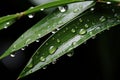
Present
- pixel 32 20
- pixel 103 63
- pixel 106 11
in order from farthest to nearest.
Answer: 1. pixel 32 20
2. pixel 103 63
3. pixel 106 11

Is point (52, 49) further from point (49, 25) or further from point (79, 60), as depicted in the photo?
point (79, 60)

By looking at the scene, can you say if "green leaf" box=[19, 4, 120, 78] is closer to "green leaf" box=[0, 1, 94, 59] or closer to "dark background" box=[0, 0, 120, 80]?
"green leaf" box=[0, 1, 94, 59]

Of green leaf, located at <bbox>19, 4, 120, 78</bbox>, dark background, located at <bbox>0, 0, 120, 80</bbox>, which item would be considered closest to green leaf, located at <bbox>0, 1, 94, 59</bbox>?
green leaf, located at <bbox>19, 4, 120, 78</bbox>

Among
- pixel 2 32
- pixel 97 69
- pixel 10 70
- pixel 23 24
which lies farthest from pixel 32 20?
pixel 97 69

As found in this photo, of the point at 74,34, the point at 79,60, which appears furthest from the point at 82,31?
the point at 79,60

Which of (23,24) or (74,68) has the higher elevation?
(23,24)

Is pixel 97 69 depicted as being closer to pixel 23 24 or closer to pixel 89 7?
pixel 23 24

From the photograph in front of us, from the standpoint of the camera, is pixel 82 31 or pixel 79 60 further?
pixel 79 60
